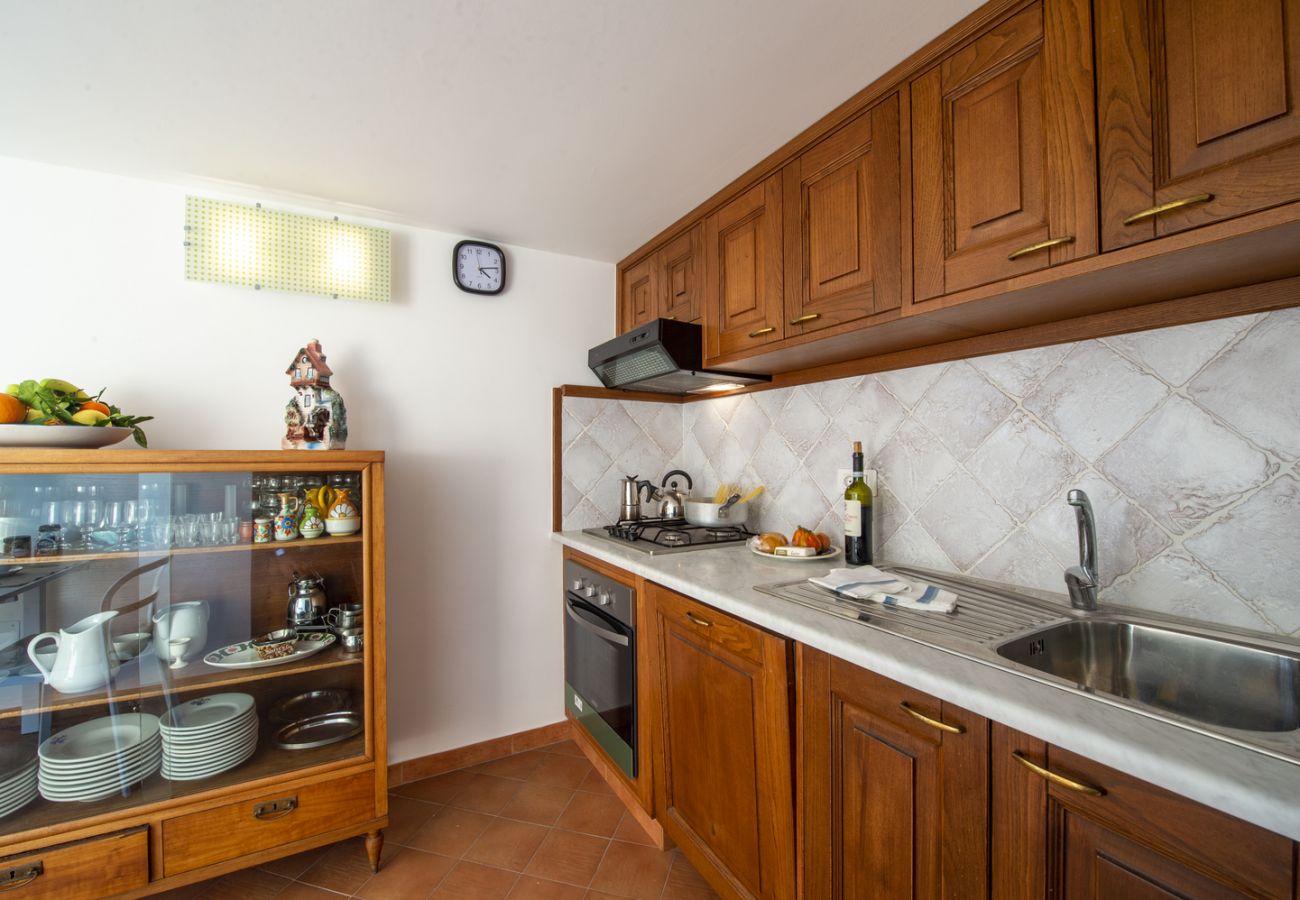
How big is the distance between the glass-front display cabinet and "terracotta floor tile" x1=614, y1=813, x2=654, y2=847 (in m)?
0.84

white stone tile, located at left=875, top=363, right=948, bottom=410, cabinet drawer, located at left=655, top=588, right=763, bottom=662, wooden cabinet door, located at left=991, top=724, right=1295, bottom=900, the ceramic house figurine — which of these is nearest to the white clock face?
the ceramic house figurine

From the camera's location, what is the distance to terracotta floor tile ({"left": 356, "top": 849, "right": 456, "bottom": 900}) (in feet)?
5.38

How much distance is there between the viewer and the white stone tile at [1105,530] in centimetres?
117

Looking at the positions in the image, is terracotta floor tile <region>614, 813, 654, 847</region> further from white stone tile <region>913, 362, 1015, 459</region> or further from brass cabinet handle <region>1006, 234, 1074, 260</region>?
brass cabinet handle <region>1006, 234, 1074, 260</region>

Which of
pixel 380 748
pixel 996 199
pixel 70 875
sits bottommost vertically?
pixel 70 875

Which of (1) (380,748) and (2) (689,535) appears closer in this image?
(1) (380,748)

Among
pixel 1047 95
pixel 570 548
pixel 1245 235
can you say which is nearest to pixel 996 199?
pixel 1047 95

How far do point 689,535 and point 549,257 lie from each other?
1.57 metres

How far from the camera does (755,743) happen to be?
1299 millimetres

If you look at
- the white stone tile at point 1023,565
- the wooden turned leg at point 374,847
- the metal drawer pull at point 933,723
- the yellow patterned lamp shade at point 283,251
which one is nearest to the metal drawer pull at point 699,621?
the metal drawer pull at point 933,723

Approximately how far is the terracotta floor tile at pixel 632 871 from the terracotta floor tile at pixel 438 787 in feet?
2.55

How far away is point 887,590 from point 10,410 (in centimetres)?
245

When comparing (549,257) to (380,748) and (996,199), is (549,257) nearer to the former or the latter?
(996,199)

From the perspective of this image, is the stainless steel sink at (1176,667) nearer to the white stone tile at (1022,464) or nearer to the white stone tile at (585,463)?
the white stone tile at (1022,464)
